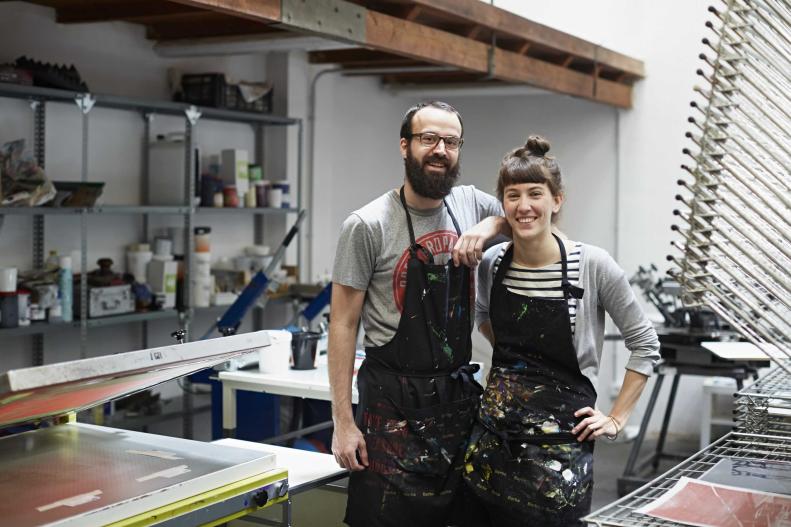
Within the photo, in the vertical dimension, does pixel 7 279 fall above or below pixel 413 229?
below

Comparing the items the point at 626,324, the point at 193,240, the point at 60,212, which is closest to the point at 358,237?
the point at 626,324

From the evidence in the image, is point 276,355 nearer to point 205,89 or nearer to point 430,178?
point 430,178

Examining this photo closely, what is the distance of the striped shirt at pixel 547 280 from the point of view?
2367 millimetres

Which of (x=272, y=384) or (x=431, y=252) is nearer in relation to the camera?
(x=431, y=252)

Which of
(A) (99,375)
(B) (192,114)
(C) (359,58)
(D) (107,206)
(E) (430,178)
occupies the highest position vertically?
(C) (359,58)

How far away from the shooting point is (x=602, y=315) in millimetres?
2459

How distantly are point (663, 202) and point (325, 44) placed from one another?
9.03 feet

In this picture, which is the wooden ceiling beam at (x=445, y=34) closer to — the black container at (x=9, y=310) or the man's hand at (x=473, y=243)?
the man's hand at (x=473, y=243)

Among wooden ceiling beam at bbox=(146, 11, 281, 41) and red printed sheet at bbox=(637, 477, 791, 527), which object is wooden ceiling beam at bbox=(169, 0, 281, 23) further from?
red printed sheet at bbox=(637, 477, 791, 527)

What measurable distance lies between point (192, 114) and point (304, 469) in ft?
10.5

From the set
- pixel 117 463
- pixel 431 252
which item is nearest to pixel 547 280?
pixel 431 252

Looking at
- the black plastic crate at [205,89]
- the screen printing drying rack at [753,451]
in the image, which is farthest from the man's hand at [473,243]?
the black plastic crate at [205,89]

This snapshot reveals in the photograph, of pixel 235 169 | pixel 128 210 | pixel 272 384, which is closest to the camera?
pixel 272 384

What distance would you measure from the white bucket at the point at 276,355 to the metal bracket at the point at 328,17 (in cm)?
124
